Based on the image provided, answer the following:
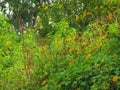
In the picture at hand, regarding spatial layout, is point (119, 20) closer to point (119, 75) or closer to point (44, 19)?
point (119, 75)

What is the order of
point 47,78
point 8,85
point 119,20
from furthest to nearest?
point 8,85
point 47,78
point 119,20

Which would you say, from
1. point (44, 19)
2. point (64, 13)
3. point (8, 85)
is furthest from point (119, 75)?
point (44, 19)

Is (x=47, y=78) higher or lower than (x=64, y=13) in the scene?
lower

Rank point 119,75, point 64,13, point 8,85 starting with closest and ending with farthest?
point 119,75, point 8,85, point 64,13

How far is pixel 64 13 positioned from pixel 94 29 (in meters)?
6.17

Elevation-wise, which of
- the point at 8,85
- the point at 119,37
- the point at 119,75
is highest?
the point at 119,37

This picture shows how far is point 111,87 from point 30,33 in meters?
5.29

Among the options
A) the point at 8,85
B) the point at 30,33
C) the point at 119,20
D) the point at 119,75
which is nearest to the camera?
the point at 119,75

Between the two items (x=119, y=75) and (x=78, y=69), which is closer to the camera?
(x=119, y=75)

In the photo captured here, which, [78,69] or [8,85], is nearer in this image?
[78,69]

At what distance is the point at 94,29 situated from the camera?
7023mm

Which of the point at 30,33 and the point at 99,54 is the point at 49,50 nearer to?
the point at 99,54

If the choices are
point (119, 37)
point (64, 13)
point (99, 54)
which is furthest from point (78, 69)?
point (64, 13)

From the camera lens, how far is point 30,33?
415 inches
